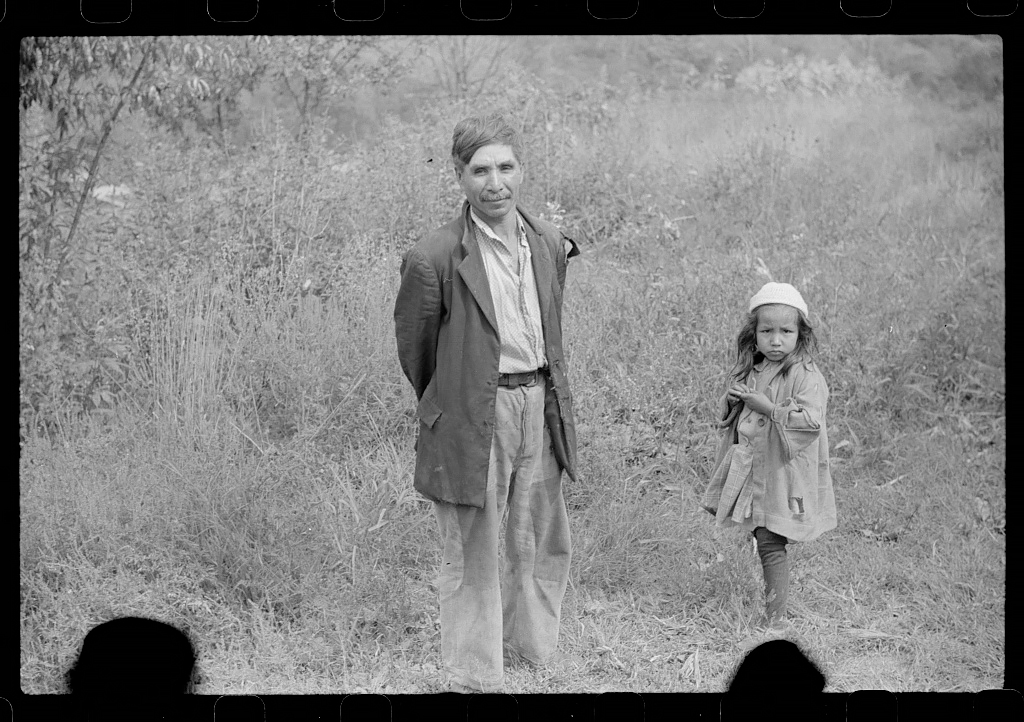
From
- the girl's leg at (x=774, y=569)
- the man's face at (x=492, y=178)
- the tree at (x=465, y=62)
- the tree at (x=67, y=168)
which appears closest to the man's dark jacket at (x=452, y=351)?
the man's face at (x=492, y=178)

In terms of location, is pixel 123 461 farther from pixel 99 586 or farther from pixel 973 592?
pixel 973 592

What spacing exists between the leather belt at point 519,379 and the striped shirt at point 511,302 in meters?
0.02

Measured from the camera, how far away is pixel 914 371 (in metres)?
6.52

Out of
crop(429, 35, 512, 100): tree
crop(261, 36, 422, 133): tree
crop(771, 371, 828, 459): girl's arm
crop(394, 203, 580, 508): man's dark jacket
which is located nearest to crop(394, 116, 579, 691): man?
crop(394, 203, 580, 508): man's dark jacket

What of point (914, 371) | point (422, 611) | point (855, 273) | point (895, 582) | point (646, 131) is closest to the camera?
point (422, 611)

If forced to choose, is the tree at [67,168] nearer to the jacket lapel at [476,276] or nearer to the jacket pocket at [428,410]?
the jacket pocket at [428,410]

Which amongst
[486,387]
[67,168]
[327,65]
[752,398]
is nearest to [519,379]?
[486,387]

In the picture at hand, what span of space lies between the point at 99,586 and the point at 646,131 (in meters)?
4.97

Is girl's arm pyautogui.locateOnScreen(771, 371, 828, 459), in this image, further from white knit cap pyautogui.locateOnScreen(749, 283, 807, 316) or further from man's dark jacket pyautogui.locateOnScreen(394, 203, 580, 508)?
man's dark jacket pyautogui.locateOnScreen(394, 203, 580, 508)

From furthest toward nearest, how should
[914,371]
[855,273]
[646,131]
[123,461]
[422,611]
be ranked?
[646,131] → [855,273] → [914,371] → [123,461] → [422,611]

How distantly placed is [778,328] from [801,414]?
32 centimetres

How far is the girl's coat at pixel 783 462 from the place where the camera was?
14.1 feet

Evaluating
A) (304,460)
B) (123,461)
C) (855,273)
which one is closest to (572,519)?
(304,460)

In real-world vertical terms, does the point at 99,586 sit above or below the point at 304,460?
below
